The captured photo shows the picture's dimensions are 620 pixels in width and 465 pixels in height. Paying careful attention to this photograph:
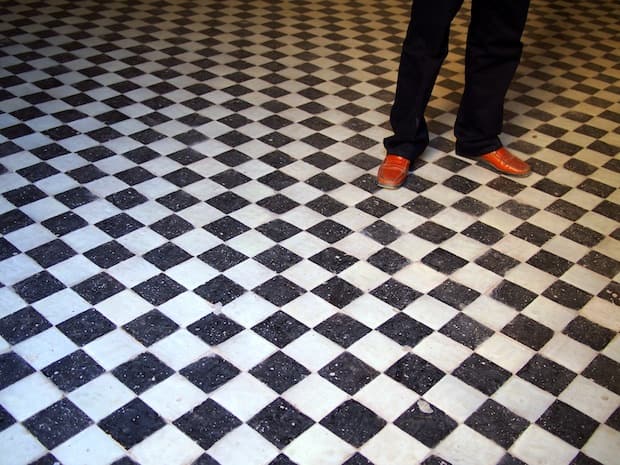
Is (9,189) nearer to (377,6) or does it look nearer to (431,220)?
(431,220)

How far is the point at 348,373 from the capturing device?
2.25 metres

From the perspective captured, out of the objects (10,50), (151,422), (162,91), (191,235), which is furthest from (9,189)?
(10,50)

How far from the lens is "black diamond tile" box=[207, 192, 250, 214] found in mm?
3055

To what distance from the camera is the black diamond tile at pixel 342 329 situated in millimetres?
2381

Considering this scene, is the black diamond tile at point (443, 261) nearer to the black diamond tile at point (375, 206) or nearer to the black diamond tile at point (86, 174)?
the black diamond tile at point (375, 206)

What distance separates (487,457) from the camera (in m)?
2.00

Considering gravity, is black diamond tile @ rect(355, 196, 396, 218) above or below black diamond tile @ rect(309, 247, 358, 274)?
above

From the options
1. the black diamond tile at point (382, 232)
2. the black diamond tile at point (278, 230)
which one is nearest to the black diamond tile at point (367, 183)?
the black diamond tile at point (382, 232)

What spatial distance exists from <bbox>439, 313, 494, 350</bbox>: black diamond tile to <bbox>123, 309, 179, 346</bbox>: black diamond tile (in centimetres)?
98

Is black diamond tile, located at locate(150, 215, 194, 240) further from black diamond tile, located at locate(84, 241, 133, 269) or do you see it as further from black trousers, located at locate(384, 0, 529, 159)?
black trousers, located at locate(384, 0, 529, 159)

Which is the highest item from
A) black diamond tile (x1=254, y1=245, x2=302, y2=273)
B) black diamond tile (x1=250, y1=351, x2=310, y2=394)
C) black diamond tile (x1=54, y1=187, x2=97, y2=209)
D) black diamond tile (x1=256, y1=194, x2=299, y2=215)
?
black diamond tile (x1=54, y1=187, x2=97, y2=209)

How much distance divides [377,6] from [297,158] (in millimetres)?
2862

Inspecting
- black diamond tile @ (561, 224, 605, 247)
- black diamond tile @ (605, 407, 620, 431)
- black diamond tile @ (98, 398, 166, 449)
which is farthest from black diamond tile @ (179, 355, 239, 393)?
black diamond tile @ (561, 224, 605, 247)

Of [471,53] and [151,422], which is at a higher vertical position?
[471,53]
